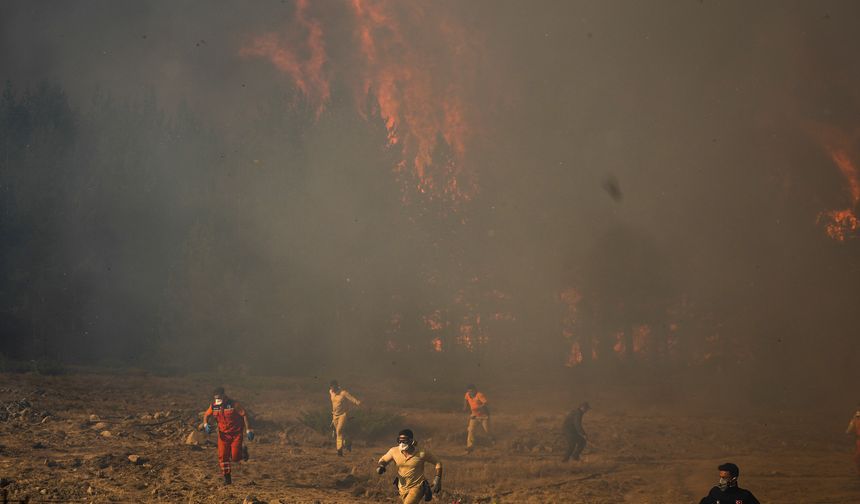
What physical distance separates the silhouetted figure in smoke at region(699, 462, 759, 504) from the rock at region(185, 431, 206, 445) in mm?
13521

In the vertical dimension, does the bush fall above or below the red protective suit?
below

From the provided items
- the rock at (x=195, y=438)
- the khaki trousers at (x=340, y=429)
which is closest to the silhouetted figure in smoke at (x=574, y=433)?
the khaki trousers at (x=340, y=429)

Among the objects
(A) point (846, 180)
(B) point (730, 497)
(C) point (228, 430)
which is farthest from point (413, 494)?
(A) point (846, 180)

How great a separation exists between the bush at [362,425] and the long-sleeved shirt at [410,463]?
38.0ft

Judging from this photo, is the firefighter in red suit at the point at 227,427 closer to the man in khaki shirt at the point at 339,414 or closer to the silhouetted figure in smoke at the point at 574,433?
the man in khaki shirt at the point at 339,414

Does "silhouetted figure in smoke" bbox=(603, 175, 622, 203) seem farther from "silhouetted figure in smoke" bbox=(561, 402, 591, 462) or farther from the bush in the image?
"silhouetted figure in smoke" bbox=(561, 402, 591, 462)

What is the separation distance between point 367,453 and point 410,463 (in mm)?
9925

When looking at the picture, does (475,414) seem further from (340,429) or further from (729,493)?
(729,493)

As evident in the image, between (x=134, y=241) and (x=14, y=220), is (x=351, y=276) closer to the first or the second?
(x=134, y=241)

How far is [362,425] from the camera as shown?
22031 millimetres

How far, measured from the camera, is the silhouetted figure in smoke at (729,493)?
901 centimetres

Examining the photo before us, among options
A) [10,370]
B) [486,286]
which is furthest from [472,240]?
[10,370]

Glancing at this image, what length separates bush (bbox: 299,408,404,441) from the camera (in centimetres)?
2183

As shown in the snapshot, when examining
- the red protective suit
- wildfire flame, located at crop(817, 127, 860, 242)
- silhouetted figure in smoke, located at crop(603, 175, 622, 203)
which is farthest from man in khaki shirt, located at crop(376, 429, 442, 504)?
silhouetted figure in smoke, located at crop(603, 175, 622, 203)
